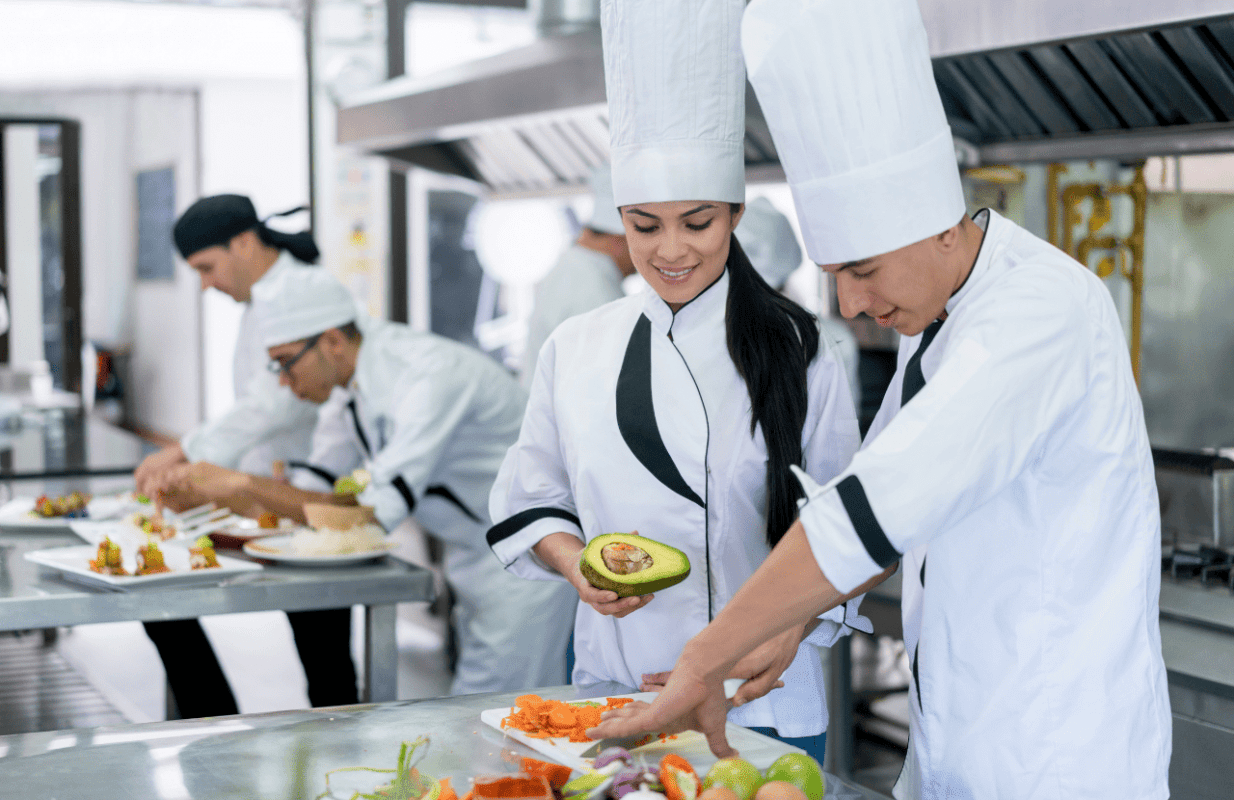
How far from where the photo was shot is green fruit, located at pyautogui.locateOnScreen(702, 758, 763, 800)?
1157 mm

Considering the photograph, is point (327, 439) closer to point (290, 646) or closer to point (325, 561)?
point (325, 561)

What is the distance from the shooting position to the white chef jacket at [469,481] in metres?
2.79

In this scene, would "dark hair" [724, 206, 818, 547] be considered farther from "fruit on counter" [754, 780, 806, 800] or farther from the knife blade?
"fruit on counter" [754, 780, 806, 800]

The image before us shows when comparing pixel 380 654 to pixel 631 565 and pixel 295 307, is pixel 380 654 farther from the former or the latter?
pixel 631 565

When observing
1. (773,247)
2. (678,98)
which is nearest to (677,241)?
(678,98)

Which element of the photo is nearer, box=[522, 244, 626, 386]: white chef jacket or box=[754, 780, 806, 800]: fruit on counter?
box=[754, 780, 806, 800]: fruit on counter

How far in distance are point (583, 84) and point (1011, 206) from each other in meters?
1.14

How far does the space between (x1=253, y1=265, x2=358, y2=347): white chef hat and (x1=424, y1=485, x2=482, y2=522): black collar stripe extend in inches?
17.3

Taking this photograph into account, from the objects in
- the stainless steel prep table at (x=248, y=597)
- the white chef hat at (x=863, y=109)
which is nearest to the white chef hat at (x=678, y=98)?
the white chef hat at (x=863, y=109)

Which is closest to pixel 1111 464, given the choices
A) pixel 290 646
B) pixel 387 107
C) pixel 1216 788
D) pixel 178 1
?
pixel 1216 788

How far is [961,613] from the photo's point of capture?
50.8 inches

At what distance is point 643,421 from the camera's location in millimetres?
1674

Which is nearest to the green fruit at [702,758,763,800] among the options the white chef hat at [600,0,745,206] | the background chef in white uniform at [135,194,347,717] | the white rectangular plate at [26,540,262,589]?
the white chef hat at [600,0,745,206]

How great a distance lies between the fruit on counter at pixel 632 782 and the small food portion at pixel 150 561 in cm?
138
